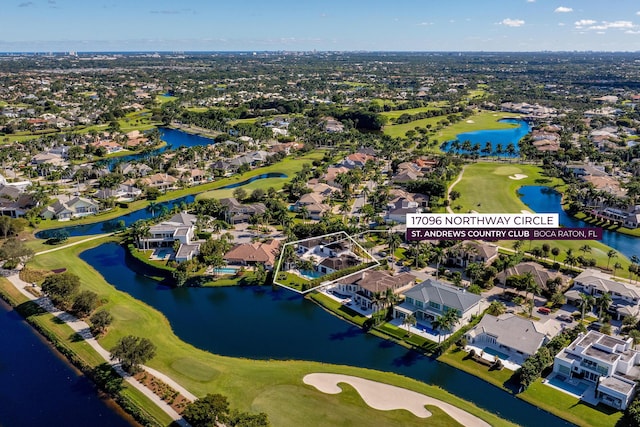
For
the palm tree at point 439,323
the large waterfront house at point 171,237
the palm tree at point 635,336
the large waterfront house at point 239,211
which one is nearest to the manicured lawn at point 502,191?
the palm tree at point 635,336


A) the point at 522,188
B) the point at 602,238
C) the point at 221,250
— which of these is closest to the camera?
the point at 221,250

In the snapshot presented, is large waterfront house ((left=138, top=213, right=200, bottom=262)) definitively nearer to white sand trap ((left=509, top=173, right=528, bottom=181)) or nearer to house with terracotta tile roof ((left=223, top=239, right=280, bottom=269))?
house with terracotta tile roof ((left=223, top=239, right=280, bottom=269))

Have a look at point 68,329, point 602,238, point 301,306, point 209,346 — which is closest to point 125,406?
point 209,346

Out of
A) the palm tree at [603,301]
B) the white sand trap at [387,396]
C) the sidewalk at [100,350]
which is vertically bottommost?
the white sand trap at [387,396]

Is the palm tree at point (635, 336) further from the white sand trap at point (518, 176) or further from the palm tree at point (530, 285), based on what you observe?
the white sand trap at point (518, 176)

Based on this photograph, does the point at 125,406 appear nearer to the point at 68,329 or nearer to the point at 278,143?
the point at 68,329

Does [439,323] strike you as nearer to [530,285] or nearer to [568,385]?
[568,385]

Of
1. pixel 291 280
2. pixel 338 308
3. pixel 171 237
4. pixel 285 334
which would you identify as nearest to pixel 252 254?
pixel 291 280
